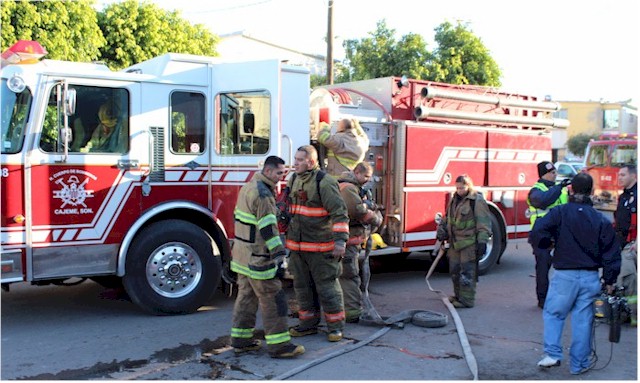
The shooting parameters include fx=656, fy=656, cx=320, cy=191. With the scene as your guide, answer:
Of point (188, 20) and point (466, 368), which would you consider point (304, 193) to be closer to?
point (466, 368)

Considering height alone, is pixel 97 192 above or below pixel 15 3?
below

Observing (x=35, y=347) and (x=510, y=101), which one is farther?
(x=510, y=101)

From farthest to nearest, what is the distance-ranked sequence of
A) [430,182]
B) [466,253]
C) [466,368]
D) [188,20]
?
[188,20] → [430,182] → [466,253] → [466,368]

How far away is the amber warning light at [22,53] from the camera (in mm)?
6129

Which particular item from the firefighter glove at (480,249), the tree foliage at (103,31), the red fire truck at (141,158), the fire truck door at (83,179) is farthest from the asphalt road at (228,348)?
the tree foliage at (103,31)

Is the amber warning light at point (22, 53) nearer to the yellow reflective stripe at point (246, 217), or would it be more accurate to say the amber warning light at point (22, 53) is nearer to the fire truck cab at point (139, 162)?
the fire truck cab at point (139, 162)

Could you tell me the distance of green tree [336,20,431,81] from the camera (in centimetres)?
1722

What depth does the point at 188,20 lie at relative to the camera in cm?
1511

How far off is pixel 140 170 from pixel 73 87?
1049mm

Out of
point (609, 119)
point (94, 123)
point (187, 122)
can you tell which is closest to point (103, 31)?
point (187, 122)

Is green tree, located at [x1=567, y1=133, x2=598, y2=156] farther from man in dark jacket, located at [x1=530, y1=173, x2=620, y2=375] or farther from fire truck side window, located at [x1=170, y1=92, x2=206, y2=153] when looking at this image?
man in dark jacket, located at [x1=530, y1=173, x2=620, y2=375]

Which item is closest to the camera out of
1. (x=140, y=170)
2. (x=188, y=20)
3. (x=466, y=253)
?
(x=140, y=170)

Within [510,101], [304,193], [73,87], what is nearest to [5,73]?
[73,87]

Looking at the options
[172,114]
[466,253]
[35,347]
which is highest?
[172,114]
